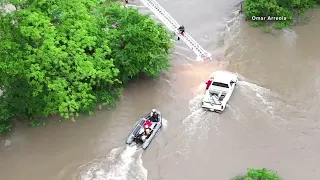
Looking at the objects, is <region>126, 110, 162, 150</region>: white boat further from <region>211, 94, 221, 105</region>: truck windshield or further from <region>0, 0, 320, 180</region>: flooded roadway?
<region>211, 94, 221, 105</region>: truck windshield

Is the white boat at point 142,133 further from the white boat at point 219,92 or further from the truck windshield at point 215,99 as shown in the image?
the truck windshield at point 215,99

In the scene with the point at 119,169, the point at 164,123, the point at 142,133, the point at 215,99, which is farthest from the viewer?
the point at 215,99

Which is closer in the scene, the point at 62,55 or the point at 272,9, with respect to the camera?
the point at 62,55

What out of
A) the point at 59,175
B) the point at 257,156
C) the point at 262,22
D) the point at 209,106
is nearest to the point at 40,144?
the point at 59,175

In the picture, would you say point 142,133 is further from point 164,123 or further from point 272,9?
point 272,9

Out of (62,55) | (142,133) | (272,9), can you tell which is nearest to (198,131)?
(142,133)

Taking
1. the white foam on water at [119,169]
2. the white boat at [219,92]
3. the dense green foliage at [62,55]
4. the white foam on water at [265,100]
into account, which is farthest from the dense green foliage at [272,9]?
the white foam on water at [119,169]

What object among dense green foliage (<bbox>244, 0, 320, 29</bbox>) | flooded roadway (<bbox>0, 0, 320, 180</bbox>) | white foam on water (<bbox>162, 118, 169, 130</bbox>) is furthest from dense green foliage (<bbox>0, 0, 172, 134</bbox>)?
dense green foliage (<bbox>244, 0, 320, 29</bbox>)
